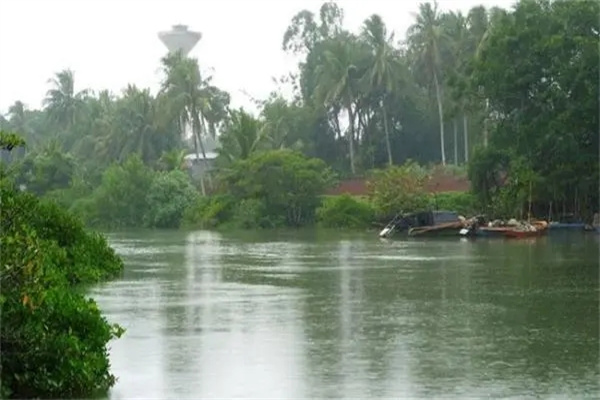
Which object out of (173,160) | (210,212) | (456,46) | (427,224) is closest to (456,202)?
(427,224)

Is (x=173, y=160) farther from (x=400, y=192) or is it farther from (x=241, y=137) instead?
(x=400, y=192)

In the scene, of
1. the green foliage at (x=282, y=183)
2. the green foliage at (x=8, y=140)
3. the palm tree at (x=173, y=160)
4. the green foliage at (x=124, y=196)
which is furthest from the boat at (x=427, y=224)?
the green foliage at (x=8, y=140)

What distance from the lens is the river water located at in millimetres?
10016

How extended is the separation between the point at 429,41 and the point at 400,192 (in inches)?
455

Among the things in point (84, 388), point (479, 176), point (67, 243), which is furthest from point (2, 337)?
point (479, 176)

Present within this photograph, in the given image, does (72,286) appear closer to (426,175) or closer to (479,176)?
(479,176)

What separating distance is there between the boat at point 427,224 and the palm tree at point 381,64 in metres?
14.3

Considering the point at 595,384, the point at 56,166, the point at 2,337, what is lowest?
the point at 595,384

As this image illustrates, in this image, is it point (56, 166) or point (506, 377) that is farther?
point (56, 166)

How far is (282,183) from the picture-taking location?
179 feet

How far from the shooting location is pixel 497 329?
13.7m

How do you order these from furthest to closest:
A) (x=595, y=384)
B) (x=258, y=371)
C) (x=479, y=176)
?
(x=479, y=176), (x=258, y=371), (x=595, y=384)

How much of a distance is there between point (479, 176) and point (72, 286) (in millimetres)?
29712

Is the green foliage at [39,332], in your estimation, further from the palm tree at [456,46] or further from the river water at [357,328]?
the palm tree at [456,46]
